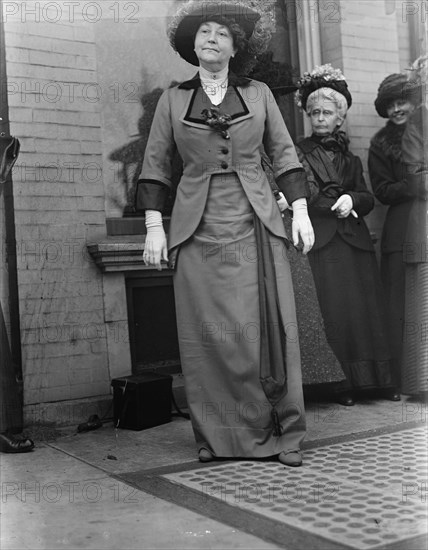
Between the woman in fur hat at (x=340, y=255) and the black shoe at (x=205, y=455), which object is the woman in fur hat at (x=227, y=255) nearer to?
the black shoe at (x=205, y=455)

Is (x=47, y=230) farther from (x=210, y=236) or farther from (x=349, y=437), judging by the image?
(x=349, y=437)

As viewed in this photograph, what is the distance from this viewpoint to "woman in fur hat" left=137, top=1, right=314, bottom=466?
379cm

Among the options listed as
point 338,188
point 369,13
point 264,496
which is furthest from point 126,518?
point 369,13

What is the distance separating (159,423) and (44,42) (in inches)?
92.9

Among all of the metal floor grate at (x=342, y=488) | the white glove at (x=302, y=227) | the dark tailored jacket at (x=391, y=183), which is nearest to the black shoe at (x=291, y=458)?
the metal floor grate at (x=342, y=488)

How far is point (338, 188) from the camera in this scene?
5.16m

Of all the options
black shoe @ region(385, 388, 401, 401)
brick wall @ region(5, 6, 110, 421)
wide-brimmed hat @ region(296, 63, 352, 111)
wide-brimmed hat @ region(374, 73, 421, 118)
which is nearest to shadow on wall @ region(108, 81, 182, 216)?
brick wall @ region(5, 6, 110, 421)

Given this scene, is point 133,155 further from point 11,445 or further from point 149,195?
point 11,445

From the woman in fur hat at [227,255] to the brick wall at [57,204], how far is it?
3.31ft

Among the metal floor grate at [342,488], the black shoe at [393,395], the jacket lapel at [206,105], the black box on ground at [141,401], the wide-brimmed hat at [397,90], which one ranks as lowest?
the metal floor grate at [342,488]

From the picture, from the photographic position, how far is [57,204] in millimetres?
4715

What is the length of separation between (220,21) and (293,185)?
0.89m

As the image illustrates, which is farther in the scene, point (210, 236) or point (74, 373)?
point (74, 373)

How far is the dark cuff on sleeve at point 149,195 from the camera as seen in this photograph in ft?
12.7
